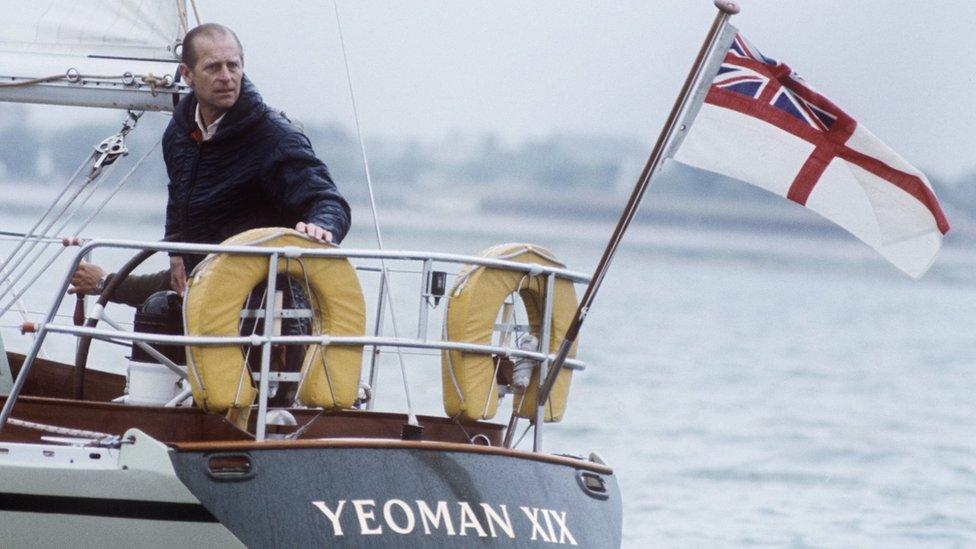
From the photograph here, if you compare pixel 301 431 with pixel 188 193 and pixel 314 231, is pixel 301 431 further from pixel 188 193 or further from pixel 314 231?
pixel 188 193

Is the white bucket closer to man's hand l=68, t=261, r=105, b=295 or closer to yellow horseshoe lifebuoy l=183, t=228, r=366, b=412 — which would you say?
yellow horseshoe lifebuoy l=183, t=228, r=366, b=412

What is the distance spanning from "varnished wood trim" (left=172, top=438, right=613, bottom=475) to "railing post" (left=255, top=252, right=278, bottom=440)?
0.28 feet

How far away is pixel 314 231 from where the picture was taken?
21.7 ft

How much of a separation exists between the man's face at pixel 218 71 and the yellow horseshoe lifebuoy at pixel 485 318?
1.11 metres

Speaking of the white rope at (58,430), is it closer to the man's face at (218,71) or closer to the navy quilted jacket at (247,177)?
the navy quilted jacket at (247,177)

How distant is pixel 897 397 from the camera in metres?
24.8

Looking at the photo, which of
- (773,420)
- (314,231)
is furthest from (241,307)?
(773,420)

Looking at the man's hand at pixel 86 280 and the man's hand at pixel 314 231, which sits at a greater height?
the man's hand at pixel 314 231

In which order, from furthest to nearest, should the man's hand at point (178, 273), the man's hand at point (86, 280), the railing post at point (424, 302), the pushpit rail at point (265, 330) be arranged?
the man's hand at point (86, 280) → the man's hand at point (178, 273) → the railing post at point (424, 302) → the pushpit rail at point (265, 330)

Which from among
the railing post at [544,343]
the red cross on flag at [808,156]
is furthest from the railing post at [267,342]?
the red cross on flag at [808,156]

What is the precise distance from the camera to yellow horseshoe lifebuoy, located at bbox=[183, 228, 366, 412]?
6.37 meters

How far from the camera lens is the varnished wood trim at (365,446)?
252 inches

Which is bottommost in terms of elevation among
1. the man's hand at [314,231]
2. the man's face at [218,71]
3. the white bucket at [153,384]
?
the white bucket at [153,384]

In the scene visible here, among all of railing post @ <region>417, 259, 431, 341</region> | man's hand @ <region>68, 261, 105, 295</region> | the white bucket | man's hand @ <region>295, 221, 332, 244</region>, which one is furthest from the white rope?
man's hand @ <region>68, 261, 105, 295</region>
